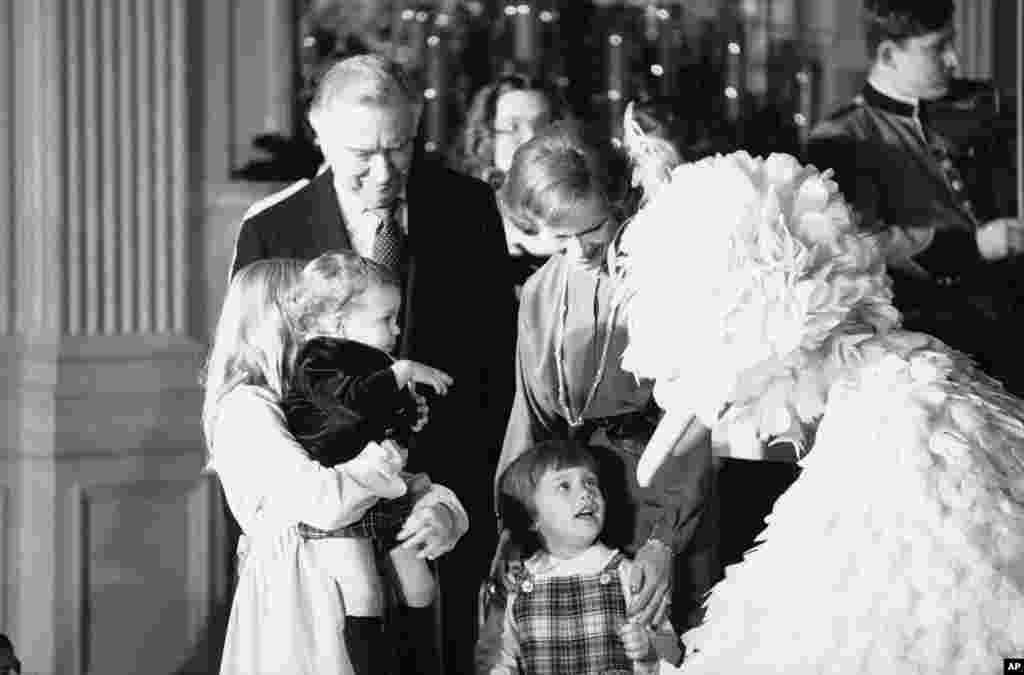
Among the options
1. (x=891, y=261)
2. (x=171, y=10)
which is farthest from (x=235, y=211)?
(x=891, y=261)

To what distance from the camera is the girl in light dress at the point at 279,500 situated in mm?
2842

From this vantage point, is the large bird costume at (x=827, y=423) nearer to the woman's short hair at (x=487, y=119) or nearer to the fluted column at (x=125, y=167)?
the woman's short hair at (x=487, y=119)

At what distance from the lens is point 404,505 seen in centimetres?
296

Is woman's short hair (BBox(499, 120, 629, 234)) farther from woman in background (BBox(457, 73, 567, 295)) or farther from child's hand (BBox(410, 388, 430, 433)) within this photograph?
woman in background (BBox(457, 73, 567, 295))

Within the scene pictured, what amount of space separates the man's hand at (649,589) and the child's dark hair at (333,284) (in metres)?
0.68

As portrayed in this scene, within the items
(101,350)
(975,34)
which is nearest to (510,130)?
(101,350)

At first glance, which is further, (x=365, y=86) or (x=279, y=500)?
(x=365, y=86)

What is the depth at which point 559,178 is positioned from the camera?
3.04 metres

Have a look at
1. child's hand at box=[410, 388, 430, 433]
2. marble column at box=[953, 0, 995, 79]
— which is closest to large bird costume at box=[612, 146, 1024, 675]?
child's hand at box=[410, 388, 430, 433]

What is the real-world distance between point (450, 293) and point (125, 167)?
1.73 meters

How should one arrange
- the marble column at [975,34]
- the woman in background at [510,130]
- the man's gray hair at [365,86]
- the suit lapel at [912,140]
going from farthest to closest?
the marble column at [975,34] → the suit lapel at [912,140] → the woman in background at [510,130] → the man's gray hair at [365,86]

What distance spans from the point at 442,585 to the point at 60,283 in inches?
68.1

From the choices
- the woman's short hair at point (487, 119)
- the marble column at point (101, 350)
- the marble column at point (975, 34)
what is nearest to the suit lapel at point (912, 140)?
the woman's short hair at point (487, 119)

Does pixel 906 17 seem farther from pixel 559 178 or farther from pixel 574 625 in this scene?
pixel 574 625
